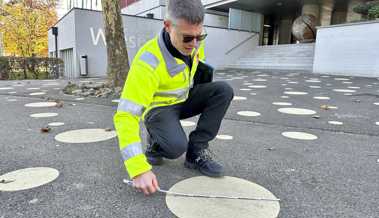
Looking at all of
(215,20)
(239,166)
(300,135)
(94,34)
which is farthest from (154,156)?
(215,20)

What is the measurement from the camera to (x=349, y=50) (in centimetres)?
770

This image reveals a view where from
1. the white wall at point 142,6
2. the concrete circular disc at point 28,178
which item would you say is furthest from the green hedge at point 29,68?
the white wall at point 142,6

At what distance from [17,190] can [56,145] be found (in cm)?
57

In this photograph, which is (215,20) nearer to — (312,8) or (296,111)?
(312,8)

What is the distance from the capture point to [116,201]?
1.03 m

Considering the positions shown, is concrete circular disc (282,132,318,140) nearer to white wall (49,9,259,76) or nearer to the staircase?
white wall (49,9,259,76)

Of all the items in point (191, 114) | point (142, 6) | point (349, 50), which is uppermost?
point (142, 6)

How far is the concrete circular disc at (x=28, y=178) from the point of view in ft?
3.64

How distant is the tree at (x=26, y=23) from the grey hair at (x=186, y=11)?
1331 centimetres

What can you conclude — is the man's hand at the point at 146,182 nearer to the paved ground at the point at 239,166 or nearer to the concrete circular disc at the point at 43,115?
the paved ground at the point at 239,166

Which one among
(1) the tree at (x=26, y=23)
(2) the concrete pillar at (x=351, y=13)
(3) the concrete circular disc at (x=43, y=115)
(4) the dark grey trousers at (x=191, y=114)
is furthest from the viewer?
(1) the tree at (x=26, y=23)

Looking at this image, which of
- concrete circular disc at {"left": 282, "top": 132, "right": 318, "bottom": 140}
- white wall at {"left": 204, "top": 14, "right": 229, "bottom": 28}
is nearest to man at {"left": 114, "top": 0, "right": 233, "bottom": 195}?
concrete circular disc at {"left": 282, "top": 132, "right": 318, "bottom": 140}

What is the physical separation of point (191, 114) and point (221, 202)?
0.58 m

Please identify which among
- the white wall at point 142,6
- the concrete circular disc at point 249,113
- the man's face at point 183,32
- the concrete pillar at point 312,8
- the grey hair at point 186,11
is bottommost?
the concrete circular disc at point 249,113
